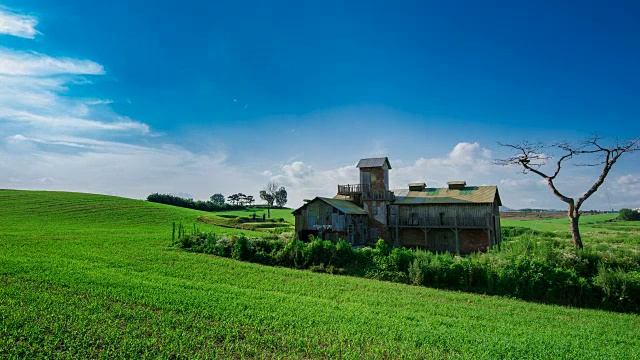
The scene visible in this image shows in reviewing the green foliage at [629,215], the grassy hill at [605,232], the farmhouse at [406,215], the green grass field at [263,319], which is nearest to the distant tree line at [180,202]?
the farmhouse at [406,215]

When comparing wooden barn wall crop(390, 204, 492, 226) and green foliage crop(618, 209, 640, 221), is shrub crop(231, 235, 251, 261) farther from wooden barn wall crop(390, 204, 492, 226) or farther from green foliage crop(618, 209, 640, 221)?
green foliage crop(618, 209, 640, 221)

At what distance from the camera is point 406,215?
38656 mm

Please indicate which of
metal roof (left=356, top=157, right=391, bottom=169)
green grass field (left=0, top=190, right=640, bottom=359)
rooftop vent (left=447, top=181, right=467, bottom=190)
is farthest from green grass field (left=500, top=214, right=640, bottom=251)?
metal roof (left=356, top=157, right=391, bottom=169)

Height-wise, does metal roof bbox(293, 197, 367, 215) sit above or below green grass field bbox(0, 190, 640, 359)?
above

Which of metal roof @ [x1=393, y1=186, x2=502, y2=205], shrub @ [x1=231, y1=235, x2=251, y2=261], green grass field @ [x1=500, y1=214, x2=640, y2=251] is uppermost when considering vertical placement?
metal roof @ [x1=393, y1=186, x2=502, y2=205]

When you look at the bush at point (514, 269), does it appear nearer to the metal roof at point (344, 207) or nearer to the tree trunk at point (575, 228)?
the tree trunk at point (575, 228)

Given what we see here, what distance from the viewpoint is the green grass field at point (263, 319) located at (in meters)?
8.91

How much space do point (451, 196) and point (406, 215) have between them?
499cm

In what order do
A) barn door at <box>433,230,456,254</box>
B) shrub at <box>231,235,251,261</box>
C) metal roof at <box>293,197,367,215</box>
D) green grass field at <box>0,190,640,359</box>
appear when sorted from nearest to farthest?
1. green grass field at <box>0,190,640,359</box>
2. shrub at <box>231,235,251,261</box>
3. metal roof at <box>293,197,367,215</box>
4. barn door at <box>433,230,456,254</box>

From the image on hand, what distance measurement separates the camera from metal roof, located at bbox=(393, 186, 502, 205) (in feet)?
118

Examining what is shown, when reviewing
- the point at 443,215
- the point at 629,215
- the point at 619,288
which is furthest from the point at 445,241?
the point at 629,215

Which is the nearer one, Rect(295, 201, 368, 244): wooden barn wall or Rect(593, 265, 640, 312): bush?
Rect(593, 265, 640, 312): bush

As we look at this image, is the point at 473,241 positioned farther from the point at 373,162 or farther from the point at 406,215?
the point at 373,162

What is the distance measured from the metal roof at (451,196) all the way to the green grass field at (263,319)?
19755mm
